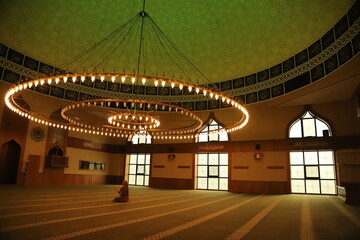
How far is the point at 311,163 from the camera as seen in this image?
1174 centimetres

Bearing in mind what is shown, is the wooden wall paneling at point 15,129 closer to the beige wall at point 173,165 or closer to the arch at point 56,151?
the arch at point 56,151

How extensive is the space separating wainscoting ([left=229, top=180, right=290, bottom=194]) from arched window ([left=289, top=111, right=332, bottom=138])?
89.2 inches

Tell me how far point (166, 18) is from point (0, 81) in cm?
722

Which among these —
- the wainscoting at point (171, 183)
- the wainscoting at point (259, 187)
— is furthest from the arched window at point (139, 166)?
the wainscoting at point (259, 187)

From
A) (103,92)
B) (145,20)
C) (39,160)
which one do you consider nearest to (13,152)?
(39,160)

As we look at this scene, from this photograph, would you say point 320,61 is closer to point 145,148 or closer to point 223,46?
point 223,46

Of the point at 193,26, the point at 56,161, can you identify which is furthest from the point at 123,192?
the point at 193,26

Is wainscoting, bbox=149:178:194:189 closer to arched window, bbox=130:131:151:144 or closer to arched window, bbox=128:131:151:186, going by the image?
arched window, bbox=128:131:151:186

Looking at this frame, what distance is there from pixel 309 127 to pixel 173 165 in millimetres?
6855

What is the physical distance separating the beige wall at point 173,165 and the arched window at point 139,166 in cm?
70

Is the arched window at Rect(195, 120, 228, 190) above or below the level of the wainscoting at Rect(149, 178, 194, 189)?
above

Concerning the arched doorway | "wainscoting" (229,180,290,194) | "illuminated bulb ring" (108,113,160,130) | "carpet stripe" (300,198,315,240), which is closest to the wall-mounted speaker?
"wainscoting" (229,180,290,194)

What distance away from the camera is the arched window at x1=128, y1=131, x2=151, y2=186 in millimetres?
15440

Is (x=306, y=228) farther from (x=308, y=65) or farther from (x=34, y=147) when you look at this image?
(x=34, y=147)
